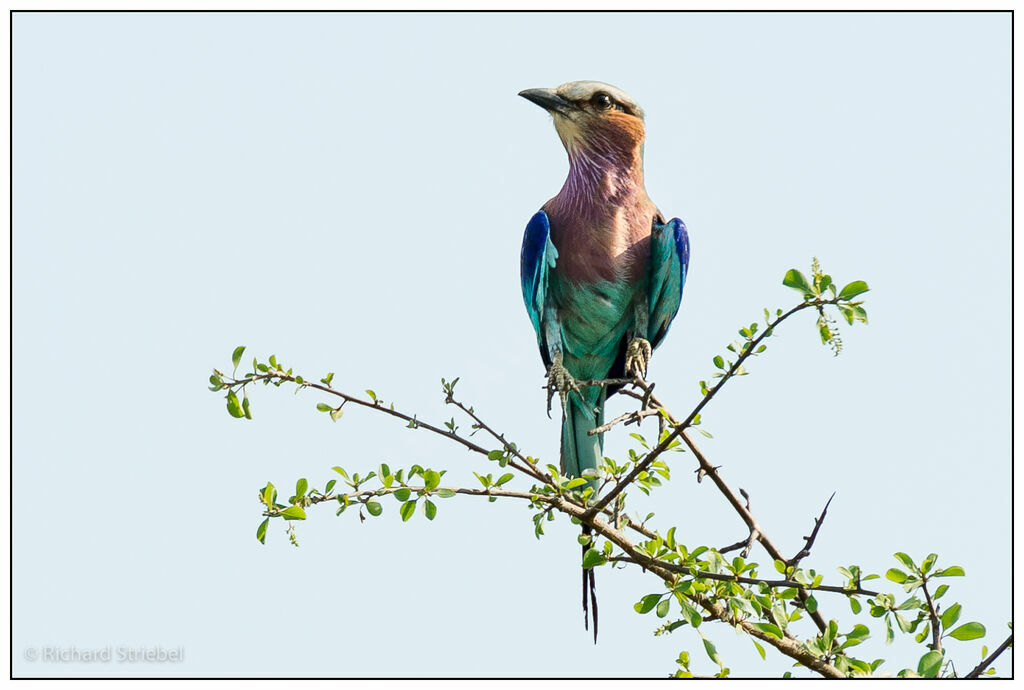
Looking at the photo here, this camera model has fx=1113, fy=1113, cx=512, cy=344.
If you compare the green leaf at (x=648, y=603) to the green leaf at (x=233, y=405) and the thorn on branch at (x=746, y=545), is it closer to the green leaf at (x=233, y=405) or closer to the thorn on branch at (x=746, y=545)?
the thorn on branch at (x=746, y=545)

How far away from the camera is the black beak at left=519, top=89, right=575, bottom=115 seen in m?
5.60

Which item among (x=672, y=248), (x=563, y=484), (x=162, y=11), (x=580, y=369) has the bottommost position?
(x=563, y=484)

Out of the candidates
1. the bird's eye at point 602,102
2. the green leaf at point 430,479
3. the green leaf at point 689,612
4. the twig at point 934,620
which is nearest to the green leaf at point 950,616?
the twig at point 934,620

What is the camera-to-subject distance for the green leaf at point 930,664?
145 inches

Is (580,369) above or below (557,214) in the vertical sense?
below

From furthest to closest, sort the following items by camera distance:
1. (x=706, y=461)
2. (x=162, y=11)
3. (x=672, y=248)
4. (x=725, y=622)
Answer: (x=162, y=11) → (x=672, y=248) → (x=706, y=461) → (x=725, y=622)

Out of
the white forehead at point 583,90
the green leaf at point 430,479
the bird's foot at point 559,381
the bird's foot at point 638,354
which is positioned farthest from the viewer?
the white forehead at point 583,90

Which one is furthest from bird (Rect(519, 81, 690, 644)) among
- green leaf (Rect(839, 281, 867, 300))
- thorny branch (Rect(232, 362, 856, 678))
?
green leaf (Rect(839, 281, 867, 300))

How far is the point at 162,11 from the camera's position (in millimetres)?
5781

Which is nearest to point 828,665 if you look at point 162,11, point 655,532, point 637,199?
point 655,532

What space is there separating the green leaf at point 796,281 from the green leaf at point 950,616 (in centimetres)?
122

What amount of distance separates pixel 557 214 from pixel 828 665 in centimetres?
269

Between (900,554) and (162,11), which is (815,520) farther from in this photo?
(162,11)

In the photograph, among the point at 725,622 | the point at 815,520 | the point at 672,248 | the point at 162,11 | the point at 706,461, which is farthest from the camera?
the point at 162,11
